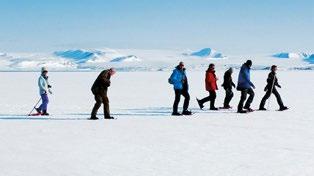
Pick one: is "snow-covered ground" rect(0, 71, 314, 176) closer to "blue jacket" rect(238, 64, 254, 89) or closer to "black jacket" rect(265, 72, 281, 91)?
"blue jacket" rect(238, 64, 254, 89)

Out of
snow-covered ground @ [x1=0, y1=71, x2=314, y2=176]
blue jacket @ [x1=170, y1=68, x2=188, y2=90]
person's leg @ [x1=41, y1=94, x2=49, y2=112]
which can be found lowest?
snow-covered ground @ [x1=0, y1=71, x2=314, y2=176]

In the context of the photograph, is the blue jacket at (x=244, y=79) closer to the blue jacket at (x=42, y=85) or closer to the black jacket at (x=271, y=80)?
the black jacket at (x=271, y=80)

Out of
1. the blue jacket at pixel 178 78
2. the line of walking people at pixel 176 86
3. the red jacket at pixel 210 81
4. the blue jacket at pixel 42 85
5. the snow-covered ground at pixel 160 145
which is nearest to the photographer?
the snow-covered ground at pixel 160 145

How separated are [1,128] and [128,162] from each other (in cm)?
483

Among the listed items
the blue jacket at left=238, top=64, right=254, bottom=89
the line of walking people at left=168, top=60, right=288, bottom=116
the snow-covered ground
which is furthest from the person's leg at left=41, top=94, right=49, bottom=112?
the blue jacket at left=238, top=64, right=254, bottom=89

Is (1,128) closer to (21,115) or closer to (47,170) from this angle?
(21,115)

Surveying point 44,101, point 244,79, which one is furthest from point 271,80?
point 44,101

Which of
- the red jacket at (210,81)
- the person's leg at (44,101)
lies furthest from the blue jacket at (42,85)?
the red jacket at (210,81)

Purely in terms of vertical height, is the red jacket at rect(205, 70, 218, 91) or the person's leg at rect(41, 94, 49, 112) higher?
the red jacket at rect(205, 70, 218, 91)

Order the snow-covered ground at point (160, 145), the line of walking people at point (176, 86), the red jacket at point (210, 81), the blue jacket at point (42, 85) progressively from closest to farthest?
the snow-covered ground at point (160, 145) → the line of walking people at point (176, 86) → the blue jacket at point (42, 85) → the red jacket at point (210, 81)

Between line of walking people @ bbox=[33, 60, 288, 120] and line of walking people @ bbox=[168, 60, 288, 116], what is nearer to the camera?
line of walking people @ bbox=[33, 60, 288, 120]

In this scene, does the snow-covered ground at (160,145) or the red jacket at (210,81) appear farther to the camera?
the red jacket at (210,81)

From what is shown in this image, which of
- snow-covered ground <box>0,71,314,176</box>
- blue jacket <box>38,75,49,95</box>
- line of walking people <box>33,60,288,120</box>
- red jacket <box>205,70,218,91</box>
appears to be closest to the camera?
snow-covered ground <box>0,71,314,176</box>

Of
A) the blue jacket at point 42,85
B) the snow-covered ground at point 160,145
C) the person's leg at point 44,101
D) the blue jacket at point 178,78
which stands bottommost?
the snow-covered ground at point 160,145
